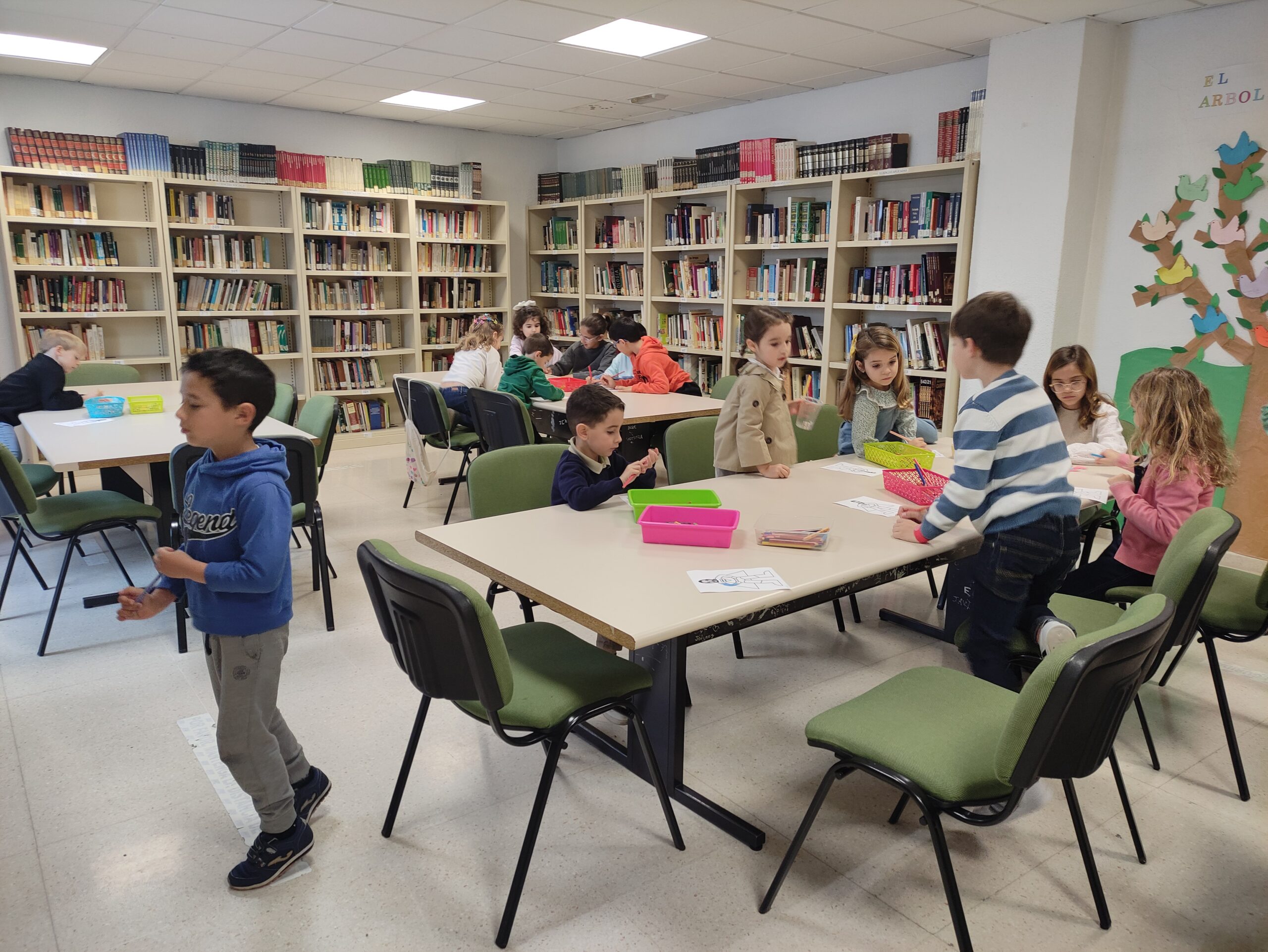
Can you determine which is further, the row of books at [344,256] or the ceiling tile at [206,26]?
the row of books at [344,256]

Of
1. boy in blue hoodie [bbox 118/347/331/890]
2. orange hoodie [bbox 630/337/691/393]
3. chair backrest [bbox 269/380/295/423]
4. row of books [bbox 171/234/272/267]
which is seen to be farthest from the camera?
row of books [bbox 171/234/272/267]

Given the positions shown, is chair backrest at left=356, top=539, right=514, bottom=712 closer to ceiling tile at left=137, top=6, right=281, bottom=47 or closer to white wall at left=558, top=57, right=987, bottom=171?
ceiling tile at left=137, top=6, right=281, bottom=47

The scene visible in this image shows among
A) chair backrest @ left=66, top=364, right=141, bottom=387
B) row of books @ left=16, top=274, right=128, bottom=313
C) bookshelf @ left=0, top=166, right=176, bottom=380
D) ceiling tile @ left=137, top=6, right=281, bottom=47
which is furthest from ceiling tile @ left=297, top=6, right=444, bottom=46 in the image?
row of books @ left=16, top=274, right=128, bottom=313

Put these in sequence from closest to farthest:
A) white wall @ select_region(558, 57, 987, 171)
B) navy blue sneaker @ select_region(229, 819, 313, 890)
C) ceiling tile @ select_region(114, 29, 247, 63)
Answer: navy blue sneaker @ select_region(229, 819, 313, 890), ceiling tile @ select_region(114, 29, 247, 63), white wall @ select_region(558, 57, 987, 171)

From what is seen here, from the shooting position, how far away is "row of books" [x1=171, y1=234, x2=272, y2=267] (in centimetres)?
670

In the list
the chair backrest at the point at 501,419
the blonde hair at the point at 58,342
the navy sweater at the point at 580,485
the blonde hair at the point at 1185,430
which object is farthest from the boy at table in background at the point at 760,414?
the blonde hair at the point at 58,342

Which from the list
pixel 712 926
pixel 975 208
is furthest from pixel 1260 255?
pixel 712 926

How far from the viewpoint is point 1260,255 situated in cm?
410

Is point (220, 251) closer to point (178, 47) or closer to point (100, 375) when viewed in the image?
point (100, 375)

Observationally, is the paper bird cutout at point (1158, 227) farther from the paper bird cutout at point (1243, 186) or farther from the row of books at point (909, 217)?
the row of books at point (909, 217)

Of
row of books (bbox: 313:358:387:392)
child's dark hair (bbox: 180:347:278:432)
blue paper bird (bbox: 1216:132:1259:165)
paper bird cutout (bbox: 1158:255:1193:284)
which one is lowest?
row of books (bbox: 313:358:387:392)

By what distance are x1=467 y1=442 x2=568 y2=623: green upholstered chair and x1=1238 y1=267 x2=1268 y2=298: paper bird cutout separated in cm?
353

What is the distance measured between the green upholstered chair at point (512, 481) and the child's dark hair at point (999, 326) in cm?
131

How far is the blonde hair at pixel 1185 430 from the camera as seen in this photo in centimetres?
271
